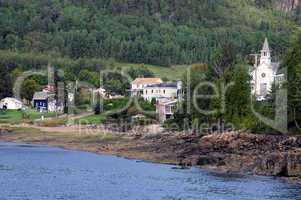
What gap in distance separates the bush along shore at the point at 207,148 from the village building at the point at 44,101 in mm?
49470

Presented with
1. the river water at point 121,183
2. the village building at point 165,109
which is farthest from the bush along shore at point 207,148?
the village building at point 165,109

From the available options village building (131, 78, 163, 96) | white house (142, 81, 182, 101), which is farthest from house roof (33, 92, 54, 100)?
white house (142, 81, 182, 101)

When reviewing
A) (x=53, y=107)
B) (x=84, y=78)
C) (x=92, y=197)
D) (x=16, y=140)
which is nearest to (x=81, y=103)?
(x=53, y=107)

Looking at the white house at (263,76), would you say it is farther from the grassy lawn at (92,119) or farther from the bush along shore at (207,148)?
the bush along shore at (207,148)

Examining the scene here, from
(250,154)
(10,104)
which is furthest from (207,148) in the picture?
(10,104)

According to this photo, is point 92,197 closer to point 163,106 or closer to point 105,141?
point 105,141

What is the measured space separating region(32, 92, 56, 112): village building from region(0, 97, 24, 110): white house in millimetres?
4180

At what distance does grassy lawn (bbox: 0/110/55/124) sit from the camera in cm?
12603

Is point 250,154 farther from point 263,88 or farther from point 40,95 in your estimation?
point 40,95

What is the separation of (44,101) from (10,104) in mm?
7774

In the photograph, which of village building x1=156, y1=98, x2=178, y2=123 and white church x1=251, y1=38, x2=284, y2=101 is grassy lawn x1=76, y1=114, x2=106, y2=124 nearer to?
village building x1=156, y1=98, x2=178, y2=123

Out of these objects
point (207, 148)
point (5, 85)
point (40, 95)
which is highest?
point (5, 85)

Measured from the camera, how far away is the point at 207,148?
7325 centimetres

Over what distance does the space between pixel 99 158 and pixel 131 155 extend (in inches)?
132
